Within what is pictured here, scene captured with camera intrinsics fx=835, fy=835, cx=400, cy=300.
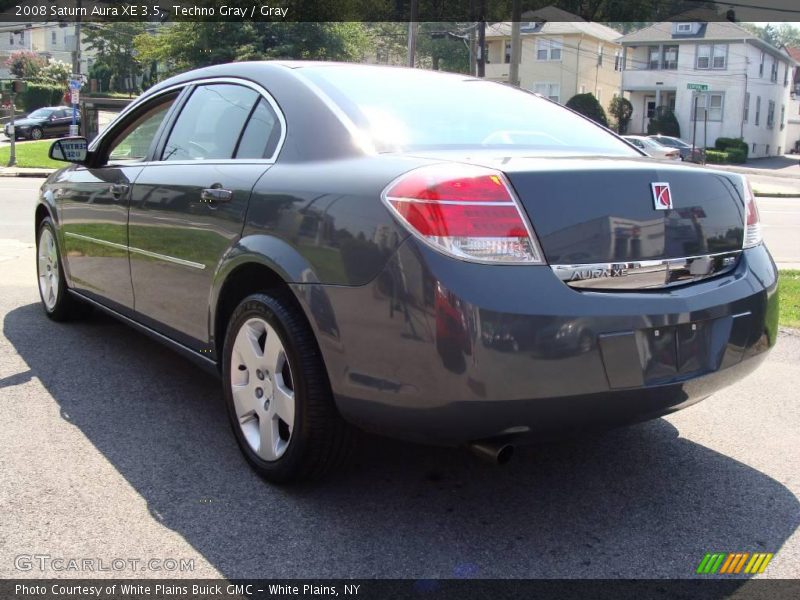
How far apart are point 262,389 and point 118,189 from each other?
5.84 ft

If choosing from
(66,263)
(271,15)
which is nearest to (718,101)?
(271,15)

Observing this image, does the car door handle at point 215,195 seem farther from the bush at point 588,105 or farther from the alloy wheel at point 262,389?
the bush at point 588,105

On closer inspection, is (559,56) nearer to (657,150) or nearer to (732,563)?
(657,150)

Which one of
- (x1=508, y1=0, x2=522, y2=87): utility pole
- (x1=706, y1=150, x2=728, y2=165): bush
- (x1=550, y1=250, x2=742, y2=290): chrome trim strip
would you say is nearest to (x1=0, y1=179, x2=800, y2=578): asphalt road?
(x1=550, y1=250, x2=742, y2=290): chrome trim strip

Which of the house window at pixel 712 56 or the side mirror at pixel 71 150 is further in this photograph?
the house window at pixel 712 56

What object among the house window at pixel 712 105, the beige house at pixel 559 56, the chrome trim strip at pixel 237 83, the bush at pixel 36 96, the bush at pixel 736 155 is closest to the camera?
the chrome trim strip at pixel 237 83

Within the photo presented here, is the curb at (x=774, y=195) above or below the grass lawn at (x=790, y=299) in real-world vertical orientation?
below

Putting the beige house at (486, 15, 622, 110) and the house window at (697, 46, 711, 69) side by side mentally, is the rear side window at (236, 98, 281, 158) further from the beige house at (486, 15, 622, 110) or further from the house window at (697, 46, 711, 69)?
the house window at (697, 46, 711, 69)

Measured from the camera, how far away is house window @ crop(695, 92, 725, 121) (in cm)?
4888

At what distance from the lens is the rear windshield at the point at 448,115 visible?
3307 mm

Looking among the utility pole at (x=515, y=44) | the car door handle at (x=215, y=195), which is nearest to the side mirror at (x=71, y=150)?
the car door handle at (x=215, y=195)

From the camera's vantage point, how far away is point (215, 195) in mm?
3564

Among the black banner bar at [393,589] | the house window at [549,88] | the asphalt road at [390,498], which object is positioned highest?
the house window at [549,88]

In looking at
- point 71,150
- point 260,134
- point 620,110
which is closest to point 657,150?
point 71,150
